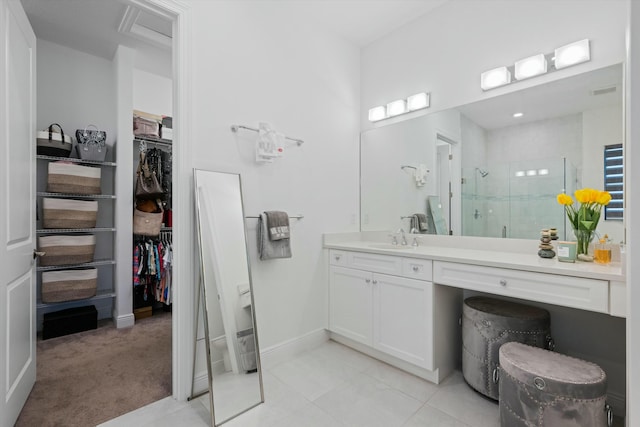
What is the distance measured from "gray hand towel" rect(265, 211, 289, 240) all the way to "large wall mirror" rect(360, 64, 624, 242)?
1.07m

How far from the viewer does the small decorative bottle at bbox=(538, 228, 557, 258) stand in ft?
6.22

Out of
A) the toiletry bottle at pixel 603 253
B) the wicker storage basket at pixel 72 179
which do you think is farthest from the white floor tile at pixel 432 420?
the wicker storage basket at pixel 72 179

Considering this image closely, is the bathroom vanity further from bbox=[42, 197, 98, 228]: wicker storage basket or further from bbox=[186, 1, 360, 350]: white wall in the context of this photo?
bbox=[42, 197, 98, 228]: wicker storage basket

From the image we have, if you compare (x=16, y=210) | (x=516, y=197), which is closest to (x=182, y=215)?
(x=16, y=210)

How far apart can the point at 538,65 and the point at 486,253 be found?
1301 millimetres

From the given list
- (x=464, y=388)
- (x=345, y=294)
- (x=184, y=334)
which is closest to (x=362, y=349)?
(x=345, y=294)

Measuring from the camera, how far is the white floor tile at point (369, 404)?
5.72ft

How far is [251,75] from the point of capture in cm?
231

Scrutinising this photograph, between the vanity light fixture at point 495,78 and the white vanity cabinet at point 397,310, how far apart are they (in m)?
1.39

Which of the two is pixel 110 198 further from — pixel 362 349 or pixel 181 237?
pixel 362 349

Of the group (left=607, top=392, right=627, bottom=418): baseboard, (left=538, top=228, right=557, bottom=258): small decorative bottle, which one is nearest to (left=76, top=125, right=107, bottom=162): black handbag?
(left=538, top=228, right=557, bottom=258): small decorative bottle

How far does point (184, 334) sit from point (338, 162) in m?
1.90

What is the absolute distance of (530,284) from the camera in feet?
5.48

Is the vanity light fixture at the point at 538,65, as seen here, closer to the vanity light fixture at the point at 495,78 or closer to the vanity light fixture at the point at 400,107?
the vanity light fixture at the point at 495,78
